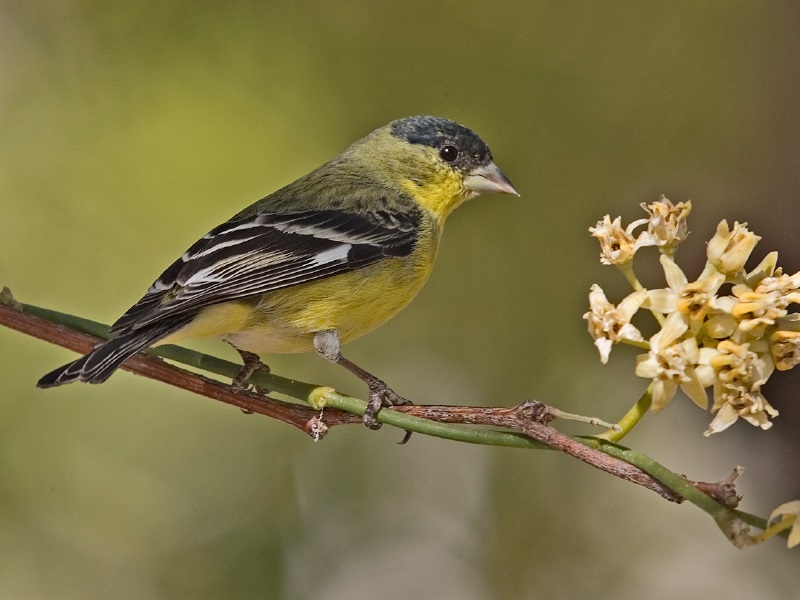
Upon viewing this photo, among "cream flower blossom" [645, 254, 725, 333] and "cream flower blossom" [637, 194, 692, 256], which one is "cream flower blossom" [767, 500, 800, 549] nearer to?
"cream flower blossom" [645, 254, 725, 333]

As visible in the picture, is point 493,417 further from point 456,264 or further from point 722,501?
point 456,264

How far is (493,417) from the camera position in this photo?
163 cm

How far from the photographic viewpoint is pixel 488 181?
320cm

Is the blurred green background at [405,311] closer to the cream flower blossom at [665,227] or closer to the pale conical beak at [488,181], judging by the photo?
the pale conical beak at [488,181]

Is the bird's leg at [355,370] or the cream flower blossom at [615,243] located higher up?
the cream flower blossom at [615,243]

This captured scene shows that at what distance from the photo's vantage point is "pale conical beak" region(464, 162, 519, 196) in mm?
3145

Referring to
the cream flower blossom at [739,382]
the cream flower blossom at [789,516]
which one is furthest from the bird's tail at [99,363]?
the cream flower blossom at [789,516]

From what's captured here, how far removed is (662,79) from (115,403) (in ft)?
7.66

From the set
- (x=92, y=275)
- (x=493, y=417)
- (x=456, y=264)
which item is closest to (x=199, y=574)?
(x=92, y=275)

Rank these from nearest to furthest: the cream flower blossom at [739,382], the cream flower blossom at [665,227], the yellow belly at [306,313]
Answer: the cream flower blossom at [739,382]
the cream flower blossom at [665,227]
the yellow belly at [306,313]

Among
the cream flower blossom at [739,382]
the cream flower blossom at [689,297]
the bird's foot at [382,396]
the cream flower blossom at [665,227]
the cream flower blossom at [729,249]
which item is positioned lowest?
the bird's foot at [382,396]

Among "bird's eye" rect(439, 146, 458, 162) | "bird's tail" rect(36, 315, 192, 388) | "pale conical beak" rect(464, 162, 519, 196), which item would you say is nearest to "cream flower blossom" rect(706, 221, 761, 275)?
"bird's tail" rect(36, 315, 192, 388)

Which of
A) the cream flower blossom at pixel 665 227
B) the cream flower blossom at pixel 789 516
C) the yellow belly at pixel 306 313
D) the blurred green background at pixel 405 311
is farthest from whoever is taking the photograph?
the blurred green background at pixel 405 311

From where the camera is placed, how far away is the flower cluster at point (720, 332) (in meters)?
1.51
